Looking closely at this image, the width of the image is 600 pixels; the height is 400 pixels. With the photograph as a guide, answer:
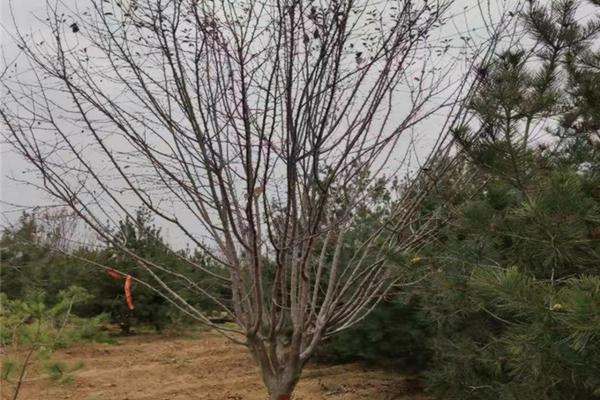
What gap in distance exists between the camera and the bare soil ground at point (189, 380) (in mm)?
5613

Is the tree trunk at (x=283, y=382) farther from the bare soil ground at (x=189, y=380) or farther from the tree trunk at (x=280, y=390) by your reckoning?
the bare soil ground at (x=189, y=380)

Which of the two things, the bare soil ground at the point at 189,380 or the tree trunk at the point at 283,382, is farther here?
the bare soil ground at the point at 189,380

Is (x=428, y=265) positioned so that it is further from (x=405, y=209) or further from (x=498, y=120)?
(x=498, y=120)

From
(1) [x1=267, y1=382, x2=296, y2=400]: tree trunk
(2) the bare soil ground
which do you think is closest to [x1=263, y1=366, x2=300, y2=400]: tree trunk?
(1) [x1=267, y1=382, x2=296, y2=400]: tree trunk

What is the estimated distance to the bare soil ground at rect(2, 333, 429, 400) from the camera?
5.61 metres

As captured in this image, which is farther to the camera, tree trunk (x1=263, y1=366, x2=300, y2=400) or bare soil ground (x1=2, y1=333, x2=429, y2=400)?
bare soil ground (x1=2, y1=333, x2=429, y2=400)

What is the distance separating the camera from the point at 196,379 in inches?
250

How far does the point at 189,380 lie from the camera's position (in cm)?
627

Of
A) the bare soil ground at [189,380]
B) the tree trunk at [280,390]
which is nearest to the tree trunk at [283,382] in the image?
the tree trunk at [280,390]

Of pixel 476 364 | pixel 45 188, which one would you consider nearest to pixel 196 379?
pixel 476 364

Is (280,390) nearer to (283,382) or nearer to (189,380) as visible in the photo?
(283,382)

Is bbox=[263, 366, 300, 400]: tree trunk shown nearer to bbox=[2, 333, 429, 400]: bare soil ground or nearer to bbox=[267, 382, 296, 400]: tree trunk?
bbox=[267, 382, 296, 400]: tree trunk

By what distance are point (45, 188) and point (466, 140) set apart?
1.95 metres

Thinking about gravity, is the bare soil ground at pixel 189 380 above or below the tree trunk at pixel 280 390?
above
